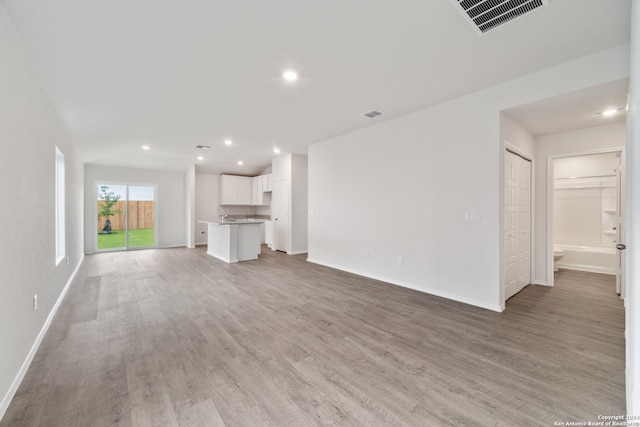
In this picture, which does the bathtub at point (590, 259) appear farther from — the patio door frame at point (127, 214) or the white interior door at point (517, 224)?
the patio door frame at point (127, 214)

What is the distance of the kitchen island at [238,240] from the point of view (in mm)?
5992

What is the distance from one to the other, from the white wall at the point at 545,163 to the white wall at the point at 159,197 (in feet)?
30.5

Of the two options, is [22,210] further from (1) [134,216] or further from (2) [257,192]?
(2) [257,192]

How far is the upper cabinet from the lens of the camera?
9.10m

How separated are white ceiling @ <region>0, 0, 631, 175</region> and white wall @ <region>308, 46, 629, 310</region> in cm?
23

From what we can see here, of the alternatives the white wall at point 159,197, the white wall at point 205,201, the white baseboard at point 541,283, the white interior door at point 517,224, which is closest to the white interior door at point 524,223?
the white interior door at point 517,224

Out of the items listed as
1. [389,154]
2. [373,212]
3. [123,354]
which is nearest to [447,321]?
[373,212]

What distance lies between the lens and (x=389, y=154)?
434cm

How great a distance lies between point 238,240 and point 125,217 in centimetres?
429

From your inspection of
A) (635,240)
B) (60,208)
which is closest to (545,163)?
(635,240)

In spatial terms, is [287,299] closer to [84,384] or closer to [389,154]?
[84,384]

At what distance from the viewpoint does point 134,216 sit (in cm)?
805

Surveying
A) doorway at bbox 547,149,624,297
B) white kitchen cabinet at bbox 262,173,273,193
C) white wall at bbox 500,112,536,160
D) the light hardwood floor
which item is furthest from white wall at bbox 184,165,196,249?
doorway at bbox 547,149,624,297

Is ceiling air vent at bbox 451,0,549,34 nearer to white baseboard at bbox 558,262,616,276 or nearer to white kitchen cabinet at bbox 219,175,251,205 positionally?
white baseboard at bbox 558,262,616,276
